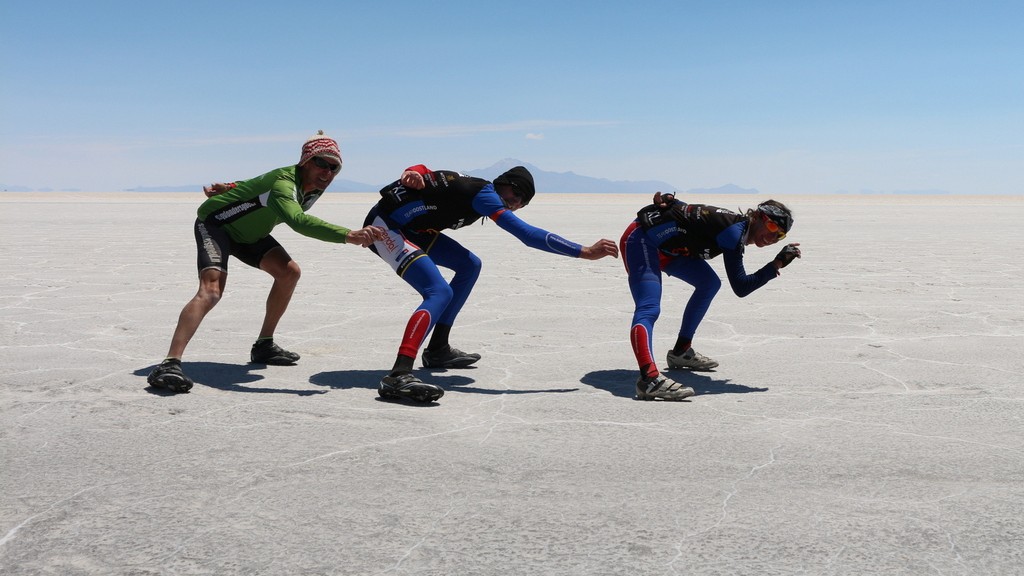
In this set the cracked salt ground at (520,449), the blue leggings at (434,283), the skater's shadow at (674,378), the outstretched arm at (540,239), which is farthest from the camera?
the skater's shadow at (674,378)

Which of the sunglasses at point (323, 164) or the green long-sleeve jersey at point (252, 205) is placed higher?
the sunglasses at point (323, 164)

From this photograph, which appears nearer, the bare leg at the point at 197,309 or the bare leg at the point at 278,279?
the bare leg at the point at 197,309

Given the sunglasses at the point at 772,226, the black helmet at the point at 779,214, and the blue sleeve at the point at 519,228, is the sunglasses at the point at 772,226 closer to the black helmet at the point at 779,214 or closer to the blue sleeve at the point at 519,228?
the black helmet at the point at 779,214

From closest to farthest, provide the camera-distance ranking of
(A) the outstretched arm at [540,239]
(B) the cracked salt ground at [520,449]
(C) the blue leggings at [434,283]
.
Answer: (B) the cracked salt ground at [520,449]
(A) the outstretched arm at [540,239]
(C) the blue leggings at [434,283]

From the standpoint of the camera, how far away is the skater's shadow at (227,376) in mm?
5254

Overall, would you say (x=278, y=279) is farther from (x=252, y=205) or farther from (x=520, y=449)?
(x=520, y=449)

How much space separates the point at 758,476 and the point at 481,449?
1.24 metres

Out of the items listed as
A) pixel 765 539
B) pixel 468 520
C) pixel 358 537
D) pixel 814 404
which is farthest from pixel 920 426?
pixel 358 537

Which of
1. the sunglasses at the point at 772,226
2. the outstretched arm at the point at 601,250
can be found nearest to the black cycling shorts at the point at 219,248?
the outstretched arm at the point at 601,250

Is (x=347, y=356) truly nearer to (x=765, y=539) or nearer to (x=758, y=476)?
(x=758, y=476)

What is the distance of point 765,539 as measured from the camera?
9.91 feet

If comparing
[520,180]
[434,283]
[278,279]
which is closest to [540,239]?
[520,180]

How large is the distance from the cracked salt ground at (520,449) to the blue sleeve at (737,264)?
651mm

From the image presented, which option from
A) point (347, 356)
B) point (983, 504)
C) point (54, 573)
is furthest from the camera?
point (347, 356)
